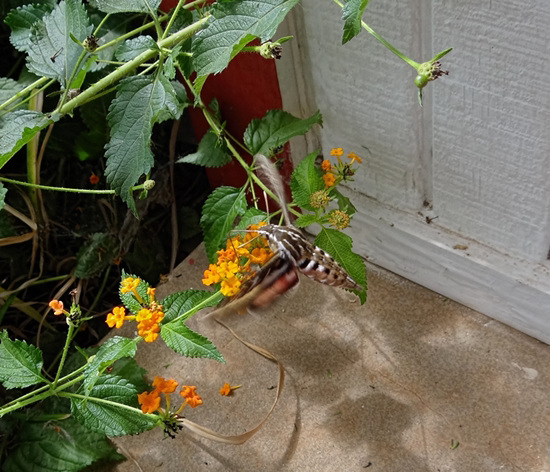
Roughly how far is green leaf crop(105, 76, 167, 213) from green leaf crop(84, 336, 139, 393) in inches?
7.3

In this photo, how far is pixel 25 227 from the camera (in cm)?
138

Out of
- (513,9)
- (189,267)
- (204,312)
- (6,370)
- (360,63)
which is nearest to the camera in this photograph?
(513,9)

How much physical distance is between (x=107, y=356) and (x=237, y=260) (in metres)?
0.22

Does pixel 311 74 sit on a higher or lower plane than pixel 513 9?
lower

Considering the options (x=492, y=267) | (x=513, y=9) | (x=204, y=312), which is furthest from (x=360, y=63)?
(x=204, y=312)

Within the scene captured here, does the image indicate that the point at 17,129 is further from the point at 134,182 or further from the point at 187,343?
the point at 187,343

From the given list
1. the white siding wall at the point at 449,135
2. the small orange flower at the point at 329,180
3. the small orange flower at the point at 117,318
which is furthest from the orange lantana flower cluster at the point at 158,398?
the white siding wall at the point at 449,135

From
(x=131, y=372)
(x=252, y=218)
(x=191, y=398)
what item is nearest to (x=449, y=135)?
(x=252, y=218)

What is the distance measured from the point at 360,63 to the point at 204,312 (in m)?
0.54

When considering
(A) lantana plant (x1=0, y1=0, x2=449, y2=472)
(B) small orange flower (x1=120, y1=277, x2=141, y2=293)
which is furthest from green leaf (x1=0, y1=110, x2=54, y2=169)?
(B) small orange flower (x1=120, y1=277, x2=141, y2=293)

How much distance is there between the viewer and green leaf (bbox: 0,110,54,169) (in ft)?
2.97

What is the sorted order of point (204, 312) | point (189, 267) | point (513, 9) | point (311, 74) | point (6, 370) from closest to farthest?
1. point (513, 9)
2. point (6, 370)
3. point (311, 74)
4. point (204, 312)
5. point (189, 267)

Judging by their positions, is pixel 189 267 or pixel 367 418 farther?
pixel 189 267

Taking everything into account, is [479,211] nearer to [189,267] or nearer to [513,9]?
[513,9]
